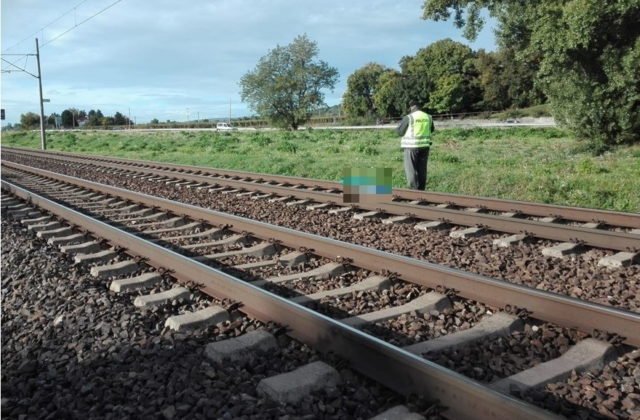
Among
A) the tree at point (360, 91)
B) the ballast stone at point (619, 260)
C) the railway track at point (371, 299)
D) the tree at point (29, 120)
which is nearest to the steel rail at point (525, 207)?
the ballast stone at point (619, 260)

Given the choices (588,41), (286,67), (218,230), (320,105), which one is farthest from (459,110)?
(218,230)

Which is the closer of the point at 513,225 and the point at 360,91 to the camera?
the point at 513,225

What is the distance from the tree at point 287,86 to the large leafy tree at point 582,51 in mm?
54740

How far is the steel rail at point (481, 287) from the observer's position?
162 inches

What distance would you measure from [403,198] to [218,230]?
379 cm

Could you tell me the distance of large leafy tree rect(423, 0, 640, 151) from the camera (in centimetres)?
1778

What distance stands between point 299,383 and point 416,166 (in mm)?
8601

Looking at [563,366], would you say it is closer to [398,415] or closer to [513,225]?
[398,415]

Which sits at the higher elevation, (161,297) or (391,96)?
(391,96)

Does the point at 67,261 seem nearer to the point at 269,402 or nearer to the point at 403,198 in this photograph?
the point at 269,402

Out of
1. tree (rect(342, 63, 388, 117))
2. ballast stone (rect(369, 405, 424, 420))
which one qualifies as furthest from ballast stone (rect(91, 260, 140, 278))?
tree (rect(342, 63, 388, 117))

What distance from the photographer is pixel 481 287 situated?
4891 millimetres

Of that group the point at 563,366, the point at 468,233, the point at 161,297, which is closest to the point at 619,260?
→ the point at 468,233

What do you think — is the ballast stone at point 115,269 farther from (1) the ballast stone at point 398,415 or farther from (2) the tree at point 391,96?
(2) the tree at point 391,96
